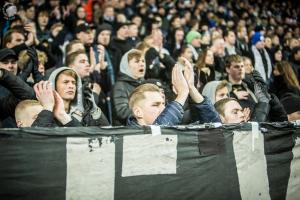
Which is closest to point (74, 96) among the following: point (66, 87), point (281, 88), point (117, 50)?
point (66, 87)

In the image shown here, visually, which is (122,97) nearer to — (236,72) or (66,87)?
(66,87)

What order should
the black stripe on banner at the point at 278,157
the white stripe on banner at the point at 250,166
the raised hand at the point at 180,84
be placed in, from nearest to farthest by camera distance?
the white stripe on banner at the point at 250,166 < the black stripe on banner at the point at 278,157 < the raised hand at the point at 180,84

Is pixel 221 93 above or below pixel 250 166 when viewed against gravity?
above

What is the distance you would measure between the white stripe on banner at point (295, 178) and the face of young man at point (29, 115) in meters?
2.32

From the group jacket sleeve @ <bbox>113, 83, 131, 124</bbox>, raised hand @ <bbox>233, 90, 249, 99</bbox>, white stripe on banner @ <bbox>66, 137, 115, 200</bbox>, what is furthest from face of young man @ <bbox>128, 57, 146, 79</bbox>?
white stripe on banner @ <bbox>66, 137, 115, 200</bbox>

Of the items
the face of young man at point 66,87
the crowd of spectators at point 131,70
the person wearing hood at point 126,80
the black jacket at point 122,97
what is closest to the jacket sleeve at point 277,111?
the crowd of spectators at point 131,70

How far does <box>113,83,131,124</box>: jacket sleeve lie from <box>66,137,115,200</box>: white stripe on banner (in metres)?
2.12

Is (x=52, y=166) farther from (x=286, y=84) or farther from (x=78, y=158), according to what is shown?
(x=286, y=84)

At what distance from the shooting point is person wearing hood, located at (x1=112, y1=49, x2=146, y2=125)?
4965 millimetres

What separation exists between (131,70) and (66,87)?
4.56ft

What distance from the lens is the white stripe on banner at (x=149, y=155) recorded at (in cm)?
259

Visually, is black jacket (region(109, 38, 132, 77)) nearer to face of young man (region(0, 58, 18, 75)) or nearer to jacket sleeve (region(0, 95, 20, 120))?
face of young man (region(0, 58, 18, 75))

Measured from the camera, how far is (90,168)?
2461mm

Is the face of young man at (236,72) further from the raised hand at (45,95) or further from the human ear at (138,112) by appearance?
the raised hand at (45,95)
